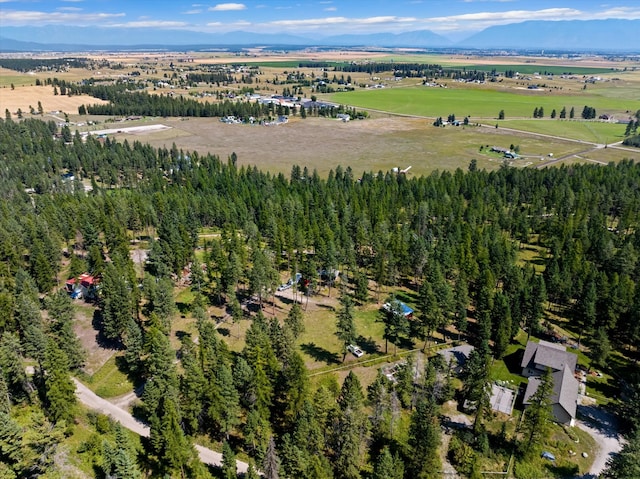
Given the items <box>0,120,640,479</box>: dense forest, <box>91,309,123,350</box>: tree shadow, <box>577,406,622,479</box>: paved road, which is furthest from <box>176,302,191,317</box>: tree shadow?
<box>577,406,622,479</box>: paved road

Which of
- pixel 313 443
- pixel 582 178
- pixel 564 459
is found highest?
pixel 582 178

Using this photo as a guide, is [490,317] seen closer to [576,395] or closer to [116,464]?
[576,395]

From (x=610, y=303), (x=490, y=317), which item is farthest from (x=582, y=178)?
(x=490, y=317)

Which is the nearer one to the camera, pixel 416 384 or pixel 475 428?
pixel 475 428

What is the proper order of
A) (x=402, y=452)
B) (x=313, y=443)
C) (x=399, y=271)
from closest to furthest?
(x=313, y=443) < (x=402, y=452) < (x=399, y=271)

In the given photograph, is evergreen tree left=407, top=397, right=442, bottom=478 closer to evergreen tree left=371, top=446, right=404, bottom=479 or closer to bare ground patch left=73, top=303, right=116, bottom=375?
evergreen tree left=371, top=446, right=404, bottom=479

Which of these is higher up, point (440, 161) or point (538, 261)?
point (440, 161)
